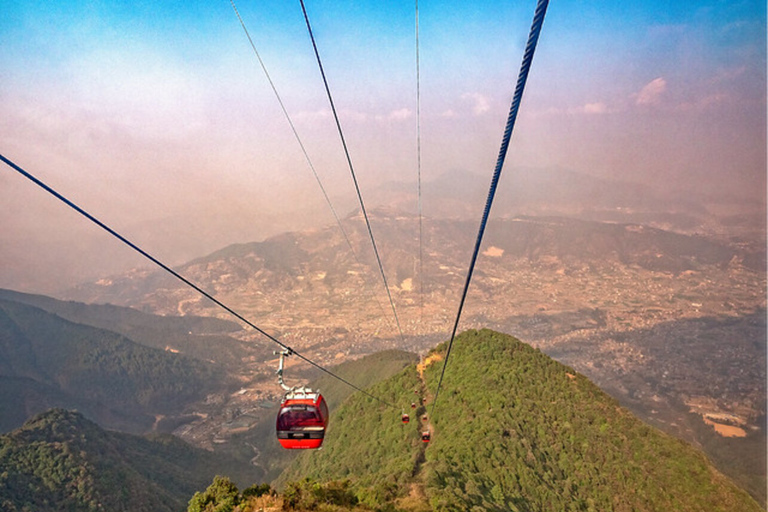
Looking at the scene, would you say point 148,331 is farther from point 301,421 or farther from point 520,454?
point 301,421

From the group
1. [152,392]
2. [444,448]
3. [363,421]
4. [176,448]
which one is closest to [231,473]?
[176,448]

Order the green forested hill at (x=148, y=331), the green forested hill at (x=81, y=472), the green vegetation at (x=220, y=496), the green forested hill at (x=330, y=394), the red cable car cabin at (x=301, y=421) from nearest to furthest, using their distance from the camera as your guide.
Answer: the red cable car cabin at (x=301, y=421)
the green vegetation at (x=220, y=496)
the green forested hill at (x=81, y=472)
the green forested hill at (x=330, y=394)
the green forested hill at (x=148, y=331)

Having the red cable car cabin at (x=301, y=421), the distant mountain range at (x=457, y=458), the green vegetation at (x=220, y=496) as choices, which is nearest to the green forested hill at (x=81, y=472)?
the distant mountain range at (x=457, y=458)

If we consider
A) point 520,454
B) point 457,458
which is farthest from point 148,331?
point 520,454

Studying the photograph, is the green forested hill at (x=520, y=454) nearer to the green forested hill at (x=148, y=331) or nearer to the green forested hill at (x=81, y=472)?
the green forested hill at (x=81, y=472)

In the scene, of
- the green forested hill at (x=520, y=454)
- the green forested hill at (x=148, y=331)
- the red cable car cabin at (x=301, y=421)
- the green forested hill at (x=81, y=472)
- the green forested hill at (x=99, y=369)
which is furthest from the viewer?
the green forested hill at (x=148, y=331)

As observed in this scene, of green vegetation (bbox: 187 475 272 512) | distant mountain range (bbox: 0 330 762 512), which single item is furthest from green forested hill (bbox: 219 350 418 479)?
green vegetation (bbox: 187 475 272 512)
